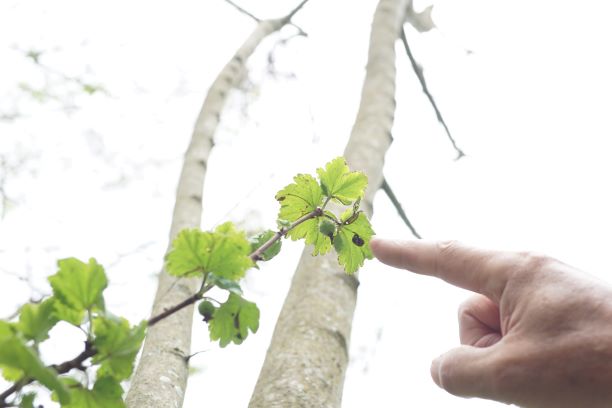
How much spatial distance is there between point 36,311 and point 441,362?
60 centimetres

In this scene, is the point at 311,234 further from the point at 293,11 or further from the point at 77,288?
the point at 293,11

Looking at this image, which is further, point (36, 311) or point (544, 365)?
point (544, 365)

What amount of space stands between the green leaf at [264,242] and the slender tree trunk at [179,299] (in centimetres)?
10

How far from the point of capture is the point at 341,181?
647 mm

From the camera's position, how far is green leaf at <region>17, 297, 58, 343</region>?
422 mm

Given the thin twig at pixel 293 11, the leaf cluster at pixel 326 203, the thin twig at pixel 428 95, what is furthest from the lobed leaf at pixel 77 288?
the thin twig at pixel 293 11

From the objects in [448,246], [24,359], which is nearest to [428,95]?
[448,246]

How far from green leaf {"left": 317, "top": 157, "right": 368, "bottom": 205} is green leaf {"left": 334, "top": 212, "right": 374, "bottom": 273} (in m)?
0.03

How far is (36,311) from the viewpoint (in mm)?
430

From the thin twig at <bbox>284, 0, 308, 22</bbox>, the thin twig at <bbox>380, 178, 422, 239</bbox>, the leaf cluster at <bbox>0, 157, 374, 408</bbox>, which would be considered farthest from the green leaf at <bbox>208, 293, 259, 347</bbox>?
the thin twig at <bbox>284, 0, 308, 22</bbox>

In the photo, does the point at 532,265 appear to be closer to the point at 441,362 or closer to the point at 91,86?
the point at 441,362

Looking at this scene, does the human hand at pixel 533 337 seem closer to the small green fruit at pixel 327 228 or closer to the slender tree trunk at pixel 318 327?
the small green fruit at pixel 327 228

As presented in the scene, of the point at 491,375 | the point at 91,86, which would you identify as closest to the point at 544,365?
the point at 491,375

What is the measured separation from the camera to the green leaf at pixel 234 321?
0.54 m
